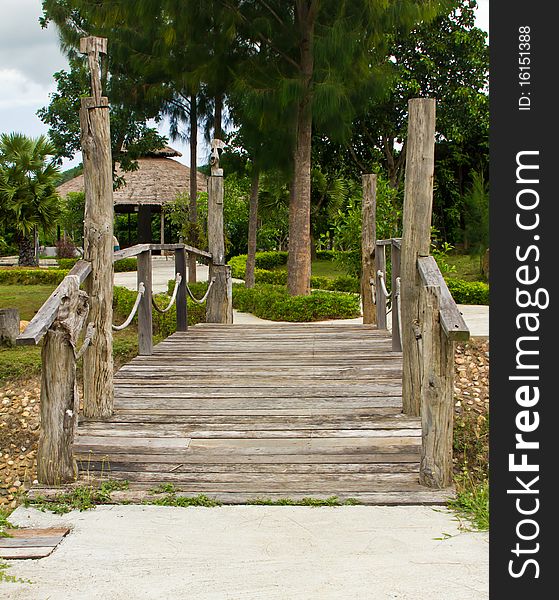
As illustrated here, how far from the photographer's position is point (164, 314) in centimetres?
1171

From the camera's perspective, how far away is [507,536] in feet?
8.48

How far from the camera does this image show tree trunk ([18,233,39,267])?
884 inches

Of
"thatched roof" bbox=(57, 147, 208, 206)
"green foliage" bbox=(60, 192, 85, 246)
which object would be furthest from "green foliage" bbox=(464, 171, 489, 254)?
"green foliage" bbox=(60, 192, 85, 246)

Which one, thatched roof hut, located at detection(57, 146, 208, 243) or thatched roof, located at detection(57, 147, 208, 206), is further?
thatched roof, located at detection(57, 147, 208, 206)

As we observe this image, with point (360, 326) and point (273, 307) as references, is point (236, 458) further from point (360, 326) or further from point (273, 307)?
point (273, 307)

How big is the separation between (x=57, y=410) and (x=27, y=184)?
16178 mm

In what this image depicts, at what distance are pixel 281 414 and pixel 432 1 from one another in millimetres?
9771

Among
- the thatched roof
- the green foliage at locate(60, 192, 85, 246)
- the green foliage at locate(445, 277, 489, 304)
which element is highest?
the thatched roof

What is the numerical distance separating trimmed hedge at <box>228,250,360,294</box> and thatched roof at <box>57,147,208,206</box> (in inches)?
244

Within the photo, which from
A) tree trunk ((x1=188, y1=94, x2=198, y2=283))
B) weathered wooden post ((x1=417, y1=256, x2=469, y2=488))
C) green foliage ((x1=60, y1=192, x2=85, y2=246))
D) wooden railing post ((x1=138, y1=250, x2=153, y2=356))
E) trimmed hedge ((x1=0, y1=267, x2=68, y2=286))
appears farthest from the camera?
green foliage ((x1=60, y1=192, x2=85, y2=246))

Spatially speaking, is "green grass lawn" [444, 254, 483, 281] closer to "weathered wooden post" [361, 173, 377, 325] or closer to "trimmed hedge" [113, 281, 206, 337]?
"trimmed hedge" [113, 281, 206, 337]

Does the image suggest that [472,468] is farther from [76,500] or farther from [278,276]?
[278,276]

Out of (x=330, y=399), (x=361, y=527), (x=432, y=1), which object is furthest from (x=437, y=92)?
(x=361, y=527)

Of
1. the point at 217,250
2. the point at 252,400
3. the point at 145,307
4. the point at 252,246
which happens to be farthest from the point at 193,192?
the point at 252,400
